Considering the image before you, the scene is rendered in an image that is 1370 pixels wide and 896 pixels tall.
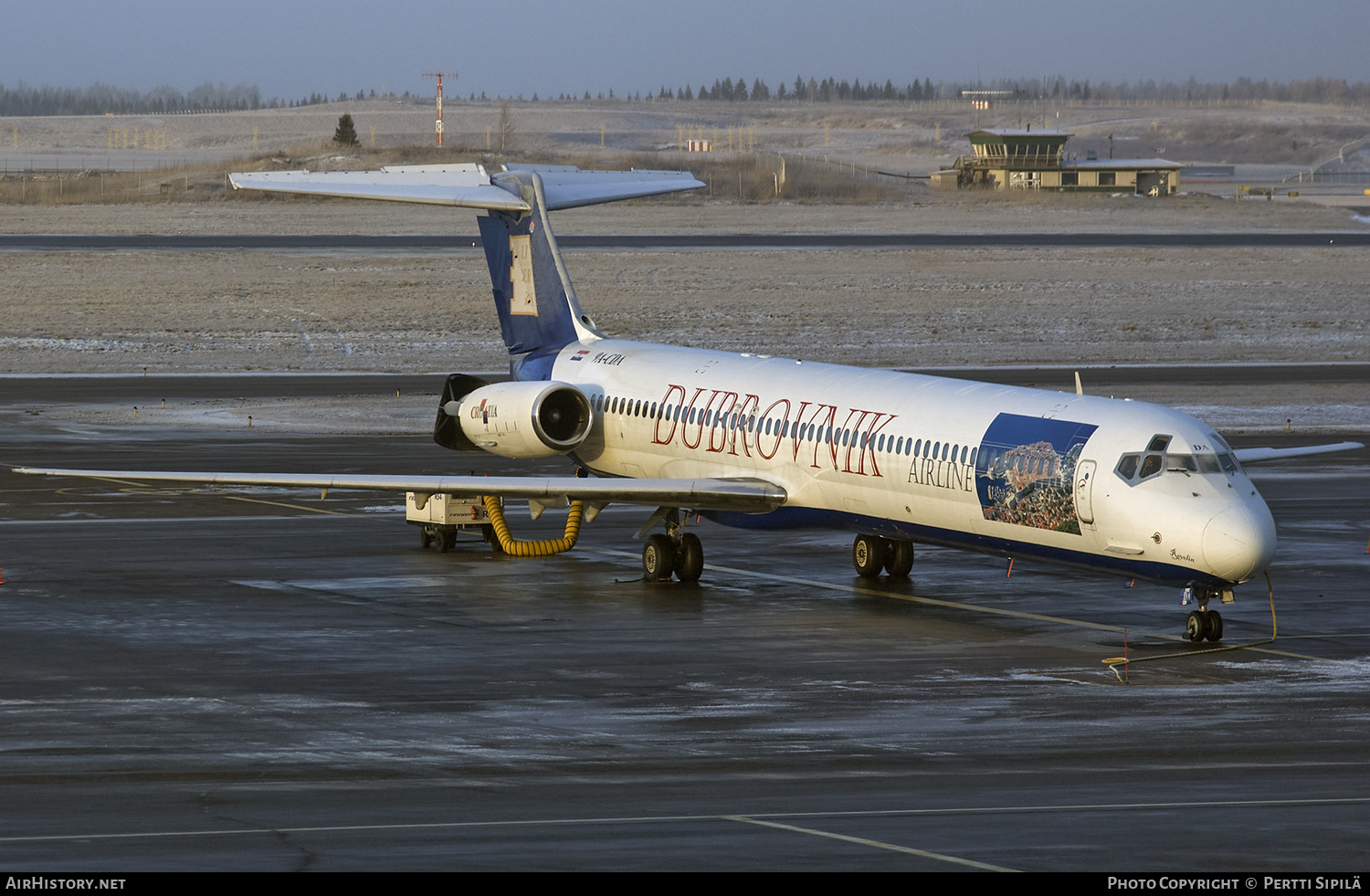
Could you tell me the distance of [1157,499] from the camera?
20.8 m

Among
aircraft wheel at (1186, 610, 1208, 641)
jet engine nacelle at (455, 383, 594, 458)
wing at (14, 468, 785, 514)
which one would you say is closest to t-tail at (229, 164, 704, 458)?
jet engine nacelle at (455, 383, 594, 458)

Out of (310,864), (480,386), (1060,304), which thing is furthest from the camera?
(1060,304)

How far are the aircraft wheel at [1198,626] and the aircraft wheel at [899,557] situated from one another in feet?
17.6

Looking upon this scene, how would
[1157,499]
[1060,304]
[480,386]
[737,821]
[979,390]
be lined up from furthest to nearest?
[1060,304], [480,386], [979,390], [1157,499], [737,821]

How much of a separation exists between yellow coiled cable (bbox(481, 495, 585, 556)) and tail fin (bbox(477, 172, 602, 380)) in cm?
299

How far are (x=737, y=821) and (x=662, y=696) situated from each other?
5022 mm

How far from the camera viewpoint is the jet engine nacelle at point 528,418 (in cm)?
2820

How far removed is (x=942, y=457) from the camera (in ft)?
75.8

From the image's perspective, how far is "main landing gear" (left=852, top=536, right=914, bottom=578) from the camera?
26.3 m

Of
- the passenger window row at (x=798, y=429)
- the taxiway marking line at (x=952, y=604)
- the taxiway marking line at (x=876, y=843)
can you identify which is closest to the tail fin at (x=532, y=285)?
the passenger window row at (x=798, y=429)

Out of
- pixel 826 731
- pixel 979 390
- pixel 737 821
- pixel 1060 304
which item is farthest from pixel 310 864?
pixel 1060 304

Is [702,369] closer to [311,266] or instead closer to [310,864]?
[310,864]

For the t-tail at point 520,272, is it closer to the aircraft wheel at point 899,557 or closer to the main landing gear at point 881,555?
the main landing gear at point 881,555

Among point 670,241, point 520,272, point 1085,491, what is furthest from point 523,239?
point 670,241
